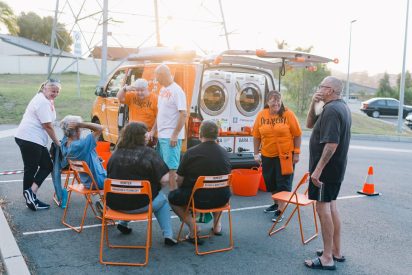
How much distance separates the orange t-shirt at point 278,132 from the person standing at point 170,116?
3.75 ft

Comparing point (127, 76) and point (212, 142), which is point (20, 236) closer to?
point (212, 142)

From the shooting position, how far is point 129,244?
462 cm

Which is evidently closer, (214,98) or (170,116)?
(170,116)

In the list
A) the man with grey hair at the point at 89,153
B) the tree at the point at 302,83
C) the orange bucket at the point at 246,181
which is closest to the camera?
the man with grey hair at the point at 89,153

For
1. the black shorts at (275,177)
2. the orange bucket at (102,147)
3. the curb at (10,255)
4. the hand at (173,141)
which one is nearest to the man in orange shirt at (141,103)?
the hand at (173,141)

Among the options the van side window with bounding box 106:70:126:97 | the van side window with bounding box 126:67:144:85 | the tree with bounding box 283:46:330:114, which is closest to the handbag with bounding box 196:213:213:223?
the van side window with bounding box 126:67:144:85

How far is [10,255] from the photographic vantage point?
397cm

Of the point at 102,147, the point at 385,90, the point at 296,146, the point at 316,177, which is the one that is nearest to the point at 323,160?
the point at 316,177

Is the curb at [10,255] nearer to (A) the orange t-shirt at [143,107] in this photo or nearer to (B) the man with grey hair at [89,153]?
(B) the man with grey hair at [89,153]

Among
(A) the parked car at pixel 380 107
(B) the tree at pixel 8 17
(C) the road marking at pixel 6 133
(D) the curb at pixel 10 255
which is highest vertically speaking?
(B) the tree at pixel 8 17

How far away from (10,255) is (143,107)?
9.75 feet

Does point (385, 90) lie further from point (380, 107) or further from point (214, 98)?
point (214, 98)

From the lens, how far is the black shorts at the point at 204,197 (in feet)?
14.5

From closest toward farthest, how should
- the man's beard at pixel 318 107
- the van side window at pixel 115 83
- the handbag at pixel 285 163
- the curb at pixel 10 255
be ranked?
the curb at pixel 10 255 → the man's beard at pixel 318 107 → the handbag at pixel 285 163 → the van side window at pixel 115 83
